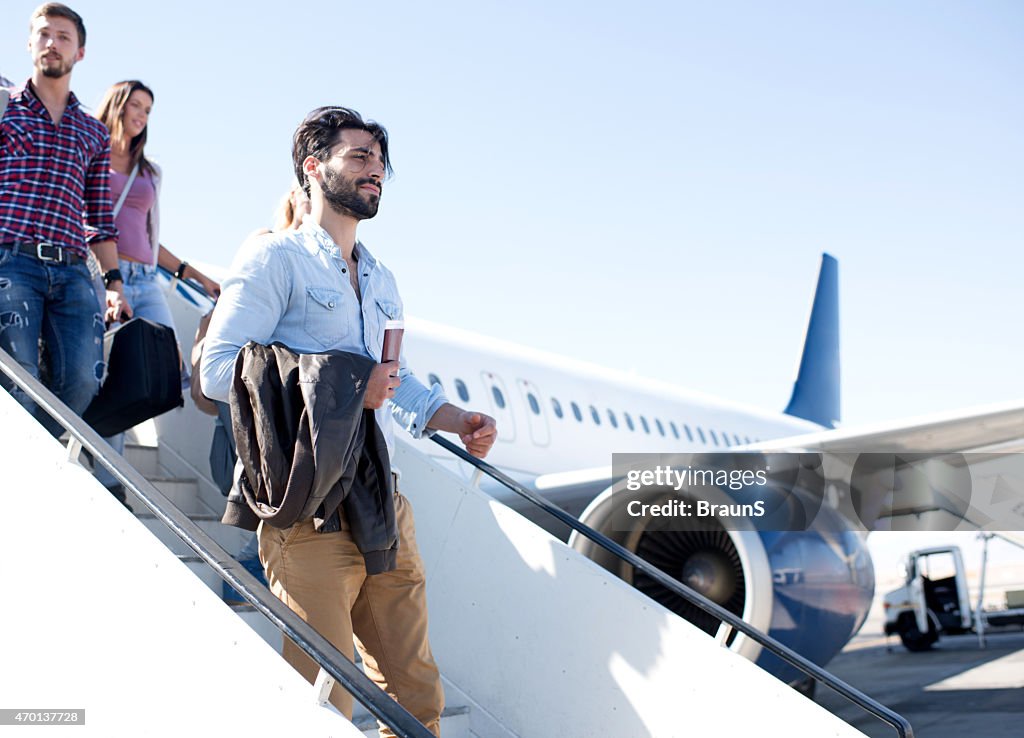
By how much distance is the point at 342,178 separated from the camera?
2178 millimetres

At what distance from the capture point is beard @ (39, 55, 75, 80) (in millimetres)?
3090

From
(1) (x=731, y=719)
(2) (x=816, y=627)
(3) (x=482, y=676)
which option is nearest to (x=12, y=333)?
(3) (x=482, y=676)

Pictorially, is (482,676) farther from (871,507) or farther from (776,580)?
(871,507)

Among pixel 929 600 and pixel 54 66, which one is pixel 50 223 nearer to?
pixel 54 66

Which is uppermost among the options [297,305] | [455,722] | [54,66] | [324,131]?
[54,66]

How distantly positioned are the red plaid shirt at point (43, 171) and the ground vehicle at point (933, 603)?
12548 millimetres

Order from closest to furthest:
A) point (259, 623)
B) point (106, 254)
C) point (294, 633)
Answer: point (294, 633)
point (259, 623)
point (106, 254)

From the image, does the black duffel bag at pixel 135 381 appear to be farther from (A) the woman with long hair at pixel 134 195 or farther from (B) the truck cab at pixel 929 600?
(B) the truck cab at pixel 929 600

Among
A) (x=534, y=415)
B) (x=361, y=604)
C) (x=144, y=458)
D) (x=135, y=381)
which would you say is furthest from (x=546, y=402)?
(x=361, y=604)

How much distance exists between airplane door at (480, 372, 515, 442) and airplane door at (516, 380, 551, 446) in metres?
0.23

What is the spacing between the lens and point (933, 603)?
14391mm

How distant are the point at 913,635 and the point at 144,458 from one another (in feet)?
40.2

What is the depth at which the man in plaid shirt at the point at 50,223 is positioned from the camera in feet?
9.45

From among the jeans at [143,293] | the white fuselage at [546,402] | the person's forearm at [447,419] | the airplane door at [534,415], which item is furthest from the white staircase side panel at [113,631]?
the airplane door at [534,415]
